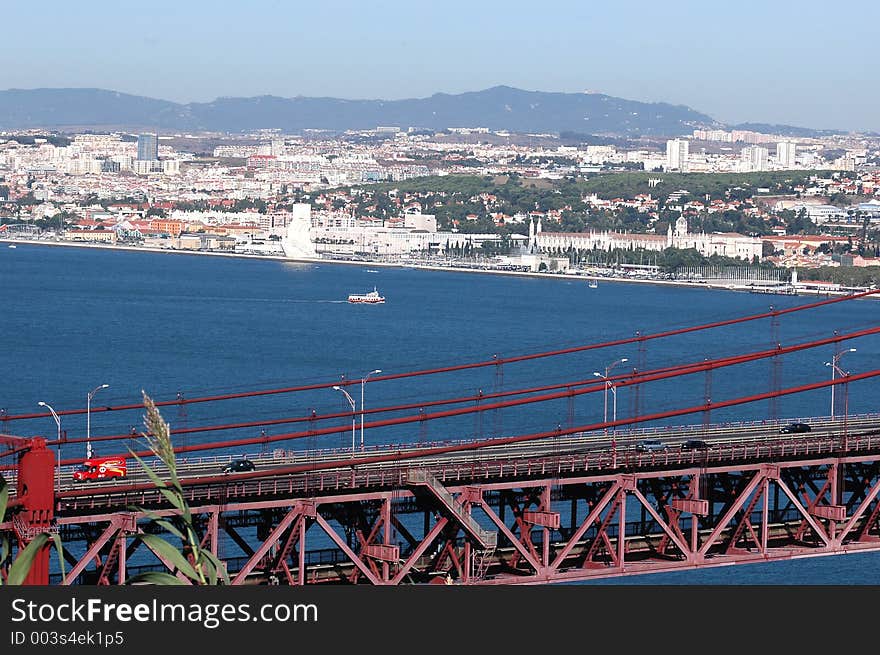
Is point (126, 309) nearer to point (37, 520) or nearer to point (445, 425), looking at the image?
point (445, 425)

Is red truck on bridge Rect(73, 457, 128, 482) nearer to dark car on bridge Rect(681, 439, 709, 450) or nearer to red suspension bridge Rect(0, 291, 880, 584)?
red suspension bridge Rect(0, 291, 880, 584)

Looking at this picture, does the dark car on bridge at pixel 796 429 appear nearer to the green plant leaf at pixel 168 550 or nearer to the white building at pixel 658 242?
the green plant leaf at pixel 168 550

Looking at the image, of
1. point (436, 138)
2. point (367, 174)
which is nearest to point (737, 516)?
point (367, 174)

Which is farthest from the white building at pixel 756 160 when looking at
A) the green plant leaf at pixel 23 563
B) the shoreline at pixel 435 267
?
the green plant leaf at pixel 23 563

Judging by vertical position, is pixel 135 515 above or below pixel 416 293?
above

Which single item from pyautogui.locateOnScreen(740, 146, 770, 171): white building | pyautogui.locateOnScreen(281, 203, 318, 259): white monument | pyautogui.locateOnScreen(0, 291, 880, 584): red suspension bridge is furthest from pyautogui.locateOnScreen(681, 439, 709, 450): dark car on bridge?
pyautogui.locateOnScreen(740, 146, 770, 171): white building

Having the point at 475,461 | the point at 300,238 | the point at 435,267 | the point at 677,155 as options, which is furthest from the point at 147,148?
the point at 475,461
